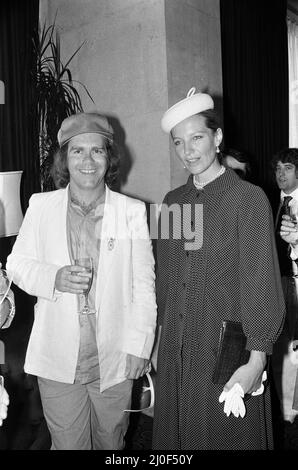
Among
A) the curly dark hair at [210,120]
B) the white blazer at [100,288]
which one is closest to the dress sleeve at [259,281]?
the curly dark hair at [210,120]

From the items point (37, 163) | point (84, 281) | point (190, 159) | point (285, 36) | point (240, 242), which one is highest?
point (285, 36)

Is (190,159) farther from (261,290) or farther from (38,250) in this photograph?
(38,250)

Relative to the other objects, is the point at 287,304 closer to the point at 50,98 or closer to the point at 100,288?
the point at 100,288

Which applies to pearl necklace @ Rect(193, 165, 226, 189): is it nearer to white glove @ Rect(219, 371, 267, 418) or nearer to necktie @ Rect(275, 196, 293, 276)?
white glove @ Rect(219, 371, 267, 418)

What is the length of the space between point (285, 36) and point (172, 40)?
293cm

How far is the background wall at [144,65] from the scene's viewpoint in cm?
300

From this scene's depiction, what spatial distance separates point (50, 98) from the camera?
3.26m

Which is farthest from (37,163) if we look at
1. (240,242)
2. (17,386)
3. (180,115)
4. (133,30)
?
(240,242)

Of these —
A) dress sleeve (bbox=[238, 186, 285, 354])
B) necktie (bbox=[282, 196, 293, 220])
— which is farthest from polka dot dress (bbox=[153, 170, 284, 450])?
necktie (bbox=[282, 196, 293, 220])

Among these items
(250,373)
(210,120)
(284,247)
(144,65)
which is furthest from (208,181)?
(144,65)

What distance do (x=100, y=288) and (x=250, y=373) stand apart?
1.96 feet

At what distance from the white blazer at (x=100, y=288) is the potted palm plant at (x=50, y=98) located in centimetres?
155

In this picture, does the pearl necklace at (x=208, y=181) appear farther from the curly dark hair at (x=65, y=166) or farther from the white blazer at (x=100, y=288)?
the curly dark hair at (x=65, y=166)

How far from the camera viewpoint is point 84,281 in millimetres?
1449
